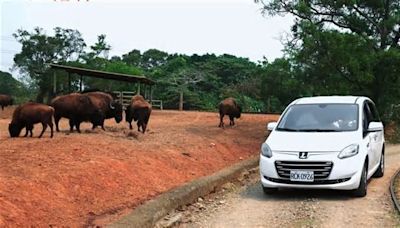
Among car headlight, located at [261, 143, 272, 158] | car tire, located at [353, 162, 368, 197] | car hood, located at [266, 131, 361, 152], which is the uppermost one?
car hood, located at [266, 131, 361, 152]

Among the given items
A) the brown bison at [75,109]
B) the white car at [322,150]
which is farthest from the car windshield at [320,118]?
the brown bison at [75,109]

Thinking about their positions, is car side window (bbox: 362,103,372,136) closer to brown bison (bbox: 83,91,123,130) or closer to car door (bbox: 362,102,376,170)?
car door (bbox: 362,102,376,170)

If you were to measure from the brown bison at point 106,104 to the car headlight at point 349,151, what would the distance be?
10.0 metres

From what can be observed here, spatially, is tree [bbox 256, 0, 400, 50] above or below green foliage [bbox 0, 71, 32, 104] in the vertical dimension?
above

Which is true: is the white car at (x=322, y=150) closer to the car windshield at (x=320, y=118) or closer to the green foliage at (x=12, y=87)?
the car windshield at (x=320, y=118)

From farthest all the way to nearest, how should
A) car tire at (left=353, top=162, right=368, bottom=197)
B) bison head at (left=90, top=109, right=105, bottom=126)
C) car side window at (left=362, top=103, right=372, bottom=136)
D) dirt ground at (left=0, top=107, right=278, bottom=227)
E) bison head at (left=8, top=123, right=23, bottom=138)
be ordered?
bison head at (left=90, top=109, right=105, bottom=126), bison head at (left=8, top=123, right=23, bottom=138), car side window at (left=362, top=103, right=372, bottom=136), car tire at (left=353, top=162, right=368, bottom=197), dirt ground at (left=0, top=107, right=278, bottom=227)

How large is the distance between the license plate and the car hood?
0.38m

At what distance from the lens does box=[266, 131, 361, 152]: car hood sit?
8766 millimetres

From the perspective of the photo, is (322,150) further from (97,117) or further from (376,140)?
(97,117)

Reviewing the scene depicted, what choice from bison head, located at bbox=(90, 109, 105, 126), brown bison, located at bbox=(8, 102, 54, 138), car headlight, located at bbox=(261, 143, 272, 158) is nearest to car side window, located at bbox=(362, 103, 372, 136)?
car headlight, located at bbox=(261, 143, 272, 158)

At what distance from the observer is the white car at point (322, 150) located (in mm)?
8549

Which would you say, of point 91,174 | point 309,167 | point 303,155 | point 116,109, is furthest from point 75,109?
point 309,167

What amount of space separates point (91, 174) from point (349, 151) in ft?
13.8

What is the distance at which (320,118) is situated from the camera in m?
9.95
